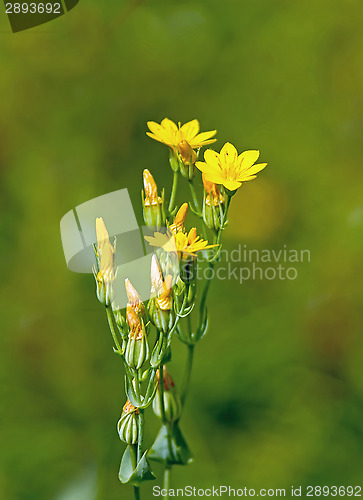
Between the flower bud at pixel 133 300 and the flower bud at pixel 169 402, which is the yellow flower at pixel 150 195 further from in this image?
the flower bud at pixel 169 402

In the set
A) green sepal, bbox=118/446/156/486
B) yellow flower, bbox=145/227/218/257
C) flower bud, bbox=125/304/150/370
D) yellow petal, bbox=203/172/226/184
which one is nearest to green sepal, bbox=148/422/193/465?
green sepal, bbox=118/446/156/486

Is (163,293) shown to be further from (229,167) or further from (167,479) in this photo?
(167,479)

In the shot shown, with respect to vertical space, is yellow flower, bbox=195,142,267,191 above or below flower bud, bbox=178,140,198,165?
below

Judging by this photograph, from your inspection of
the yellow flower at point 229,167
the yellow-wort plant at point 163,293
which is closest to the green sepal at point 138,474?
the yellow-wort plant at point 163,293

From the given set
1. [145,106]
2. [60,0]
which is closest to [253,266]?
[145,106]

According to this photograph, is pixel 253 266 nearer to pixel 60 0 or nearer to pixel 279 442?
pixel 279 442

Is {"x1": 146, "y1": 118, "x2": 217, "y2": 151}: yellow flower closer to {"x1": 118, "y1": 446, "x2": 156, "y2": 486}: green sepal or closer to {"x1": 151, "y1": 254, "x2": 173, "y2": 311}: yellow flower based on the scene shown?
{"x1": 151, "y1": 254, "x2": 173, "y2": 311}: yellow flower
